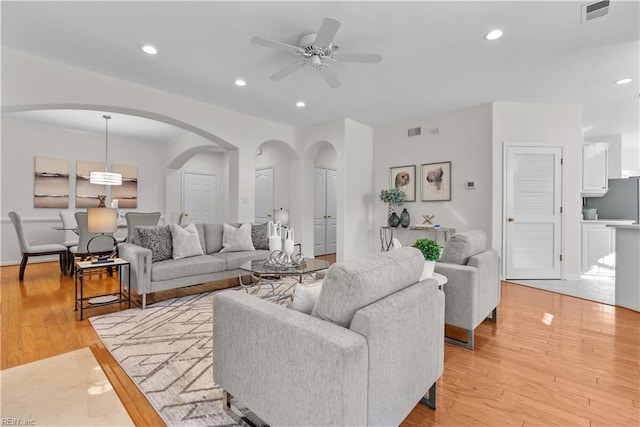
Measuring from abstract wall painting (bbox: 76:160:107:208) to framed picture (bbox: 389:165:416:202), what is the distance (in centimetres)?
635

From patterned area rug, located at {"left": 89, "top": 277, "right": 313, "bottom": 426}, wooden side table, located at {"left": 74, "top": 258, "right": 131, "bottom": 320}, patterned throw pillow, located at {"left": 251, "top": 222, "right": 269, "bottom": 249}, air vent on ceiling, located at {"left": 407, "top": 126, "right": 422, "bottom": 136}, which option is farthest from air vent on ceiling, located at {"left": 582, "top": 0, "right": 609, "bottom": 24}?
wooden side table, located at {"left": 74, "top": 258, "right": 131, "bottom": 320}

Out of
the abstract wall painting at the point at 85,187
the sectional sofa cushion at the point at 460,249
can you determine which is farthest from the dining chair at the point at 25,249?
the sectional sofa cushion at the point at 460,249

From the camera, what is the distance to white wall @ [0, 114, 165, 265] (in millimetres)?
5656

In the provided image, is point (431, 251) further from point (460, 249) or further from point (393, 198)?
point (393, 198)

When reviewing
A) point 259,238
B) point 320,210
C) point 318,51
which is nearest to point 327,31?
point 318,51

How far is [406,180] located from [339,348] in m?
5.18

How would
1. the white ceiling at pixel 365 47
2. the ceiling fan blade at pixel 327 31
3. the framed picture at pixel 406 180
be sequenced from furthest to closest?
1. the framed picture at pixel 406 180
2. the white ceiling at pixel 365 47
3. the ceiling fan blade at pixel 327 31

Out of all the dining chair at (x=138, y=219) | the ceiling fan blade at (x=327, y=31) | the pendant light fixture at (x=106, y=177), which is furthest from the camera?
the pendant light fixture at (x=106, y=177)

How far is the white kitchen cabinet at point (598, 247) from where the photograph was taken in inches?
199

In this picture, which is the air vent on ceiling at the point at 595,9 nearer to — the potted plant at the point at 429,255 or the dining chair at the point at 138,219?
the potted plant at the point at 429,255

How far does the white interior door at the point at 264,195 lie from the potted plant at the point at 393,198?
2879mm

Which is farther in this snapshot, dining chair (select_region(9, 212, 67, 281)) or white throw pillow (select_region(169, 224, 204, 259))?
dining chair (select_region(9, 212, 67, 281))

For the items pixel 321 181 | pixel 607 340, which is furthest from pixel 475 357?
pixel 321 181

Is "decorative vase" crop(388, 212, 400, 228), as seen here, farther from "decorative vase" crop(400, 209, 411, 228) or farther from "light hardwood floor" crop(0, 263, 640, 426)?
"light hardwood floor" crop(0, 263, 640, 426)
